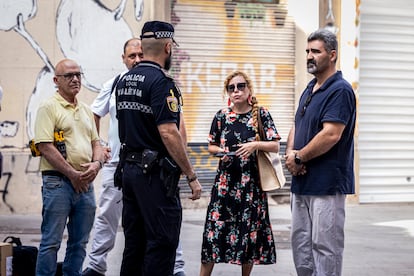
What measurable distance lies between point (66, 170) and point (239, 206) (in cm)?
155

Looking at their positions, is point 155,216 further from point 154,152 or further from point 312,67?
point 312,67

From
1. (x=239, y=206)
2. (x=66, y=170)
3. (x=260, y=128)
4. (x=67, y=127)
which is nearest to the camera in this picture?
(x=66, y=170)

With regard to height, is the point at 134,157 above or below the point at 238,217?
above

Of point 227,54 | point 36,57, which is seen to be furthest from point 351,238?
point 36,57

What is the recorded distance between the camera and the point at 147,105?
17.2ft

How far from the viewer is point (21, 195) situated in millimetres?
11344

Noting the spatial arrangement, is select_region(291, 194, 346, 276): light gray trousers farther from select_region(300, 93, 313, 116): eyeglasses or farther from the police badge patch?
the police badge patch

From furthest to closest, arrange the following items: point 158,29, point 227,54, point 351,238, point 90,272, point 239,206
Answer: point 227,54 → point 351,238 → point 90,272 → point 239,206 → point 158,29

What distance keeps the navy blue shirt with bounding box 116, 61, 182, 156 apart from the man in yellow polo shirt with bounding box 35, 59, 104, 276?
0.81m

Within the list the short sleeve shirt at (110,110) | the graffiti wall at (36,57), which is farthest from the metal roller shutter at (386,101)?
the short sleeve shirt at (110,110)

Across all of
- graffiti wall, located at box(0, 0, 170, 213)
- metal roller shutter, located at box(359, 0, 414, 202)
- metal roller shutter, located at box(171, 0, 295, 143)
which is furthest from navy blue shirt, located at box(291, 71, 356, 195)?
metal roller shutter, located at box(359, 0, 414, 202)

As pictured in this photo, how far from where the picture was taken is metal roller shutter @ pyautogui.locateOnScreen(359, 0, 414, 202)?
13141 mm

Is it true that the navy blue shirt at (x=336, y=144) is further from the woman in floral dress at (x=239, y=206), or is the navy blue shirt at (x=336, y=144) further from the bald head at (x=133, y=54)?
the bald head at (x=133, y=54)

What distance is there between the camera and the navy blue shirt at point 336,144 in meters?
5.46
